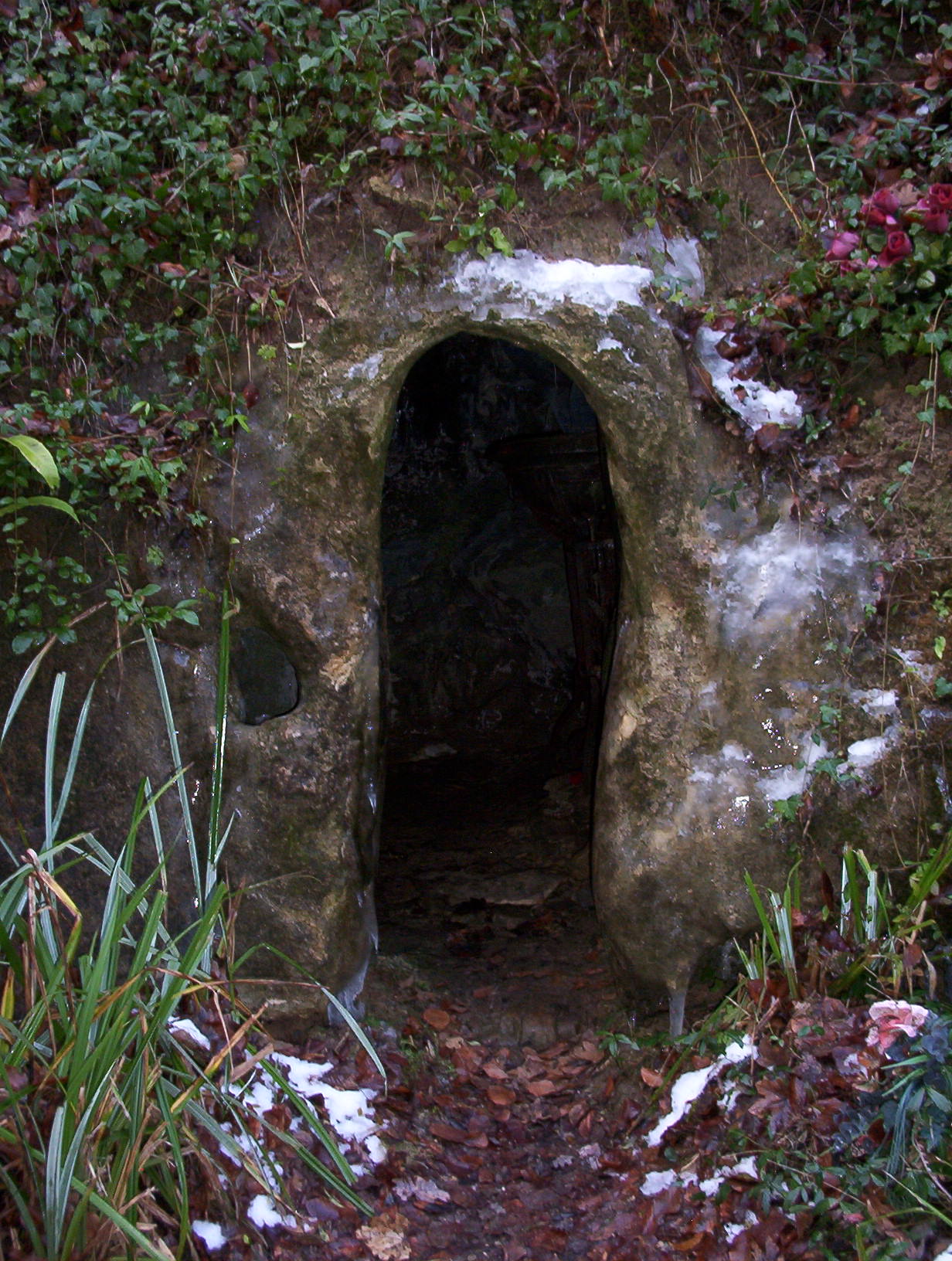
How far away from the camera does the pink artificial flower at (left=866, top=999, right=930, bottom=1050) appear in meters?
2.47

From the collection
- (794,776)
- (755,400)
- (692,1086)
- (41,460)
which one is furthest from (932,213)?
(692,1086)

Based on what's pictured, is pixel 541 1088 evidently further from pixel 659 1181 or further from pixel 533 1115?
pixel 659 1181

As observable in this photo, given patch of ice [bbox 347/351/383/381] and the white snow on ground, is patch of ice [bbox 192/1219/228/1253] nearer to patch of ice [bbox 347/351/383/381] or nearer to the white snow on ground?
the white snow on ground

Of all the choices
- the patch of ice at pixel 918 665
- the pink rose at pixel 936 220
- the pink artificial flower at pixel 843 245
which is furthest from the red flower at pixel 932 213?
the patch of ice at pixel 918 665

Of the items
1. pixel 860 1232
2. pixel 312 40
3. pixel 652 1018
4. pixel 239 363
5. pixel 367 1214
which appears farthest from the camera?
pixel 652 1018

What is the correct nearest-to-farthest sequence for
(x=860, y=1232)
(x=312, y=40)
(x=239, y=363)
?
(x=860, y=1232) < (x=312, y=40) < (x=239, y=363)

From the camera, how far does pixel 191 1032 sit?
2.58 metres

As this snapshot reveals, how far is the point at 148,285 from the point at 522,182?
4.01 feet

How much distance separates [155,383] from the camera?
3184 millimetres

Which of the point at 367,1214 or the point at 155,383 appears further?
the point at 155,383

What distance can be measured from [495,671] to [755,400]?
4.98 metres

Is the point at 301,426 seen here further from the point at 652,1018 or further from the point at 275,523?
the point at 652,1018

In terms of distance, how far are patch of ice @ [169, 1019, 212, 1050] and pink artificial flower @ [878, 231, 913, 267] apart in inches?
112

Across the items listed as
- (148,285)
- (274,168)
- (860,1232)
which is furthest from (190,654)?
(860,1232)
